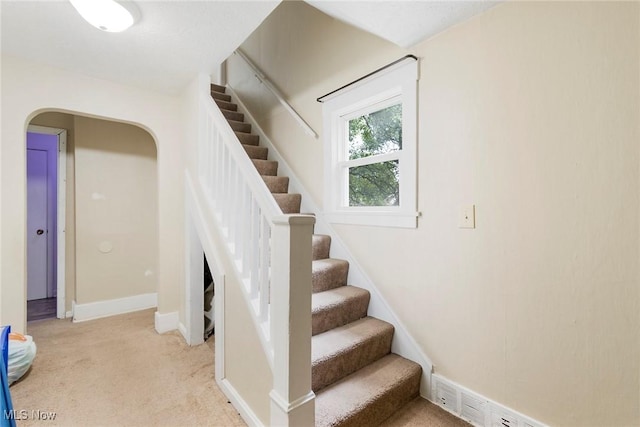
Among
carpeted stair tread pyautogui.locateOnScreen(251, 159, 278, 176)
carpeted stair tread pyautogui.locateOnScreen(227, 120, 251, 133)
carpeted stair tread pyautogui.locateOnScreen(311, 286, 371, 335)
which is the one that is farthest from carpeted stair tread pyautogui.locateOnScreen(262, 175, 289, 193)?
carpeted stair tread pyautogui.locateOnScreen(311, 286, 371, 335)

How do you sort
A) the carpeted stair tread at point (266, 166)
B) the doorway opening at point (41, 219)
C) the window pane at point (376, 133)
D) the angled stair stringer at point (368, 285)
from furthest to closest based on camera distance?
the doorway opening at point (41, 219) → the carpeted stair tread at point (266, 166) → the window pane at point (376, 133) → the angled stair stringer at point (368, 285)

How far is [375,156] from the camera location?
7.02 ft

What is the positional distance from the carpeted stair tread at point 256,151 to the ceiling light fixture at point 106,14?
1476mm

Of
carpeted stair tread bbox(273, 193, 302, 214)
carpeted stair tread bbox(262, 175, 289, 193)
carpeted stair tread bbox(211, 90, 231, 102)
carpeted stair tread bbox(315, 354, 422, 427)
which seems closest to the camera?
carpeted stair tread bbox(315, 354, 422, 427)

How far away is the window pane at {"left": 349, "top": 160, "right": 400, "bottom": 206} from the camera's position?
209 centimetres

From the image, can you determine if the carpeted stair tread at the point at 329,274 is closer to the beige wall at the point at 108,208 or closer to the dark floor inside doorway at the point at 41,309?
the beige wall at the point at 108,208

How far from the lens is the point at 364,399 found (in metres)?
1.51

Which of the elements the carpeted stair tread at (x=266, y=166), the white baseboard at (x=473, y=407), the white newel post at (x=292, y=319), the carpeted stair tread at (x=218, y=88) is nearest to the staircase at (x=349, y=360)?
the white baseboard at (x=473, y=407)

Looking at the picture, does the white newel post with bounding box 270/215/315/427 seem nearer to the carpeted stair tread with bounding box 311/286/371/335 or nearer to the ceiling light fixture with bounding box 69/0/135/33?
the carpeted stair tread with bounding box 311/286/371/335

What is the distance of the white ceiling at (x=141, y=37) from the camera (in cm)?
163

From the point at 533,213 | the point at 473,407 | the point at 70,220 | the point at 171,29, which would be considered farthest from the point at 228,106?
the point at 473,407

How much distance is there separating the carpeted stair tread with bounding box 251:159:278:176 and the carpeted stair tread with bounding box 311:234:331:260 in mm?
954

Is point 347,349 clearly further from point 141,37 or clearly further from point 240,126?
point 240,126

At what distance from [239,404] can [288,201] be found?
1578 mm
